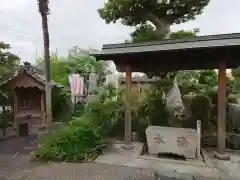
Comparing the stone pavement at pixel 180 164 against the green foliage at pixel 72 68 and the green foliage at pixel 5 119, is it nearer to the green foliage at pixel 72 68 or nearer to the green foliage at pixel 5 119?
the green foliage at pixel 5 119

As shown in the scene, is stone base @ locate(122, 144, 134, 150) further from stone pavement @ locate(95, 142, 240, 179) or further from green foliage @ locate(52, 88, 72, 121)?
green foliage @ locate(52, 88, 72, 121)

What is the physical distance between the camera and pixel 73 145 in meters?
6.73

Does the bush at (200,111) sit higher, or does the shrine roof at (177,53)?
the shrine roof at (177,53)

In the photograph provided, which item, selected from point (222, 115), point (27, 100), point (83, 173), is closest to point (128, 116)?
point (83, 173)

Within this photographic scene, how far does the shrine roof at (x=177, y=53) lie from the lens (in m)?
6.18

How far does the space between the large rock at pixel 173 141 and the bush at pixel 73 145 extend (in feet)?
5.76

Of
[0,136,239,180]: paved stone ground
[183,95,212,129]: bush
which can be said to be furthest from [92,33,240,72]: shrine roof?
[0,136,239,180]: paved stone ground

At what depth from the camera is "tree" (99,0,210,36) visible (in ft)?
33.3

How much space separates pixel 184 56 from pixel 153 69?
1.13 meters

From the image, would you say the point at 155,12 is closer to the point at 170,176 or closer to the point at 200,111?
the point at 200,111

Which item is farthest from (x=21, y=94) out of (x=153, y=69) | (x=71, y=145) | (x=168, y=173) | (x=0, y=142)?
(x=168, y=173)

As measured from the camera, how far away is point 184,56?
278 inches

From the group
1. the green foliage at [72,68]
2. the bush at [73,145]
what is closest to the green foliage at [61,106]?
the green foliage at [72,68]

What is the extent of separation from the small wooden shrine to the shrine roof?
15.5 feet
